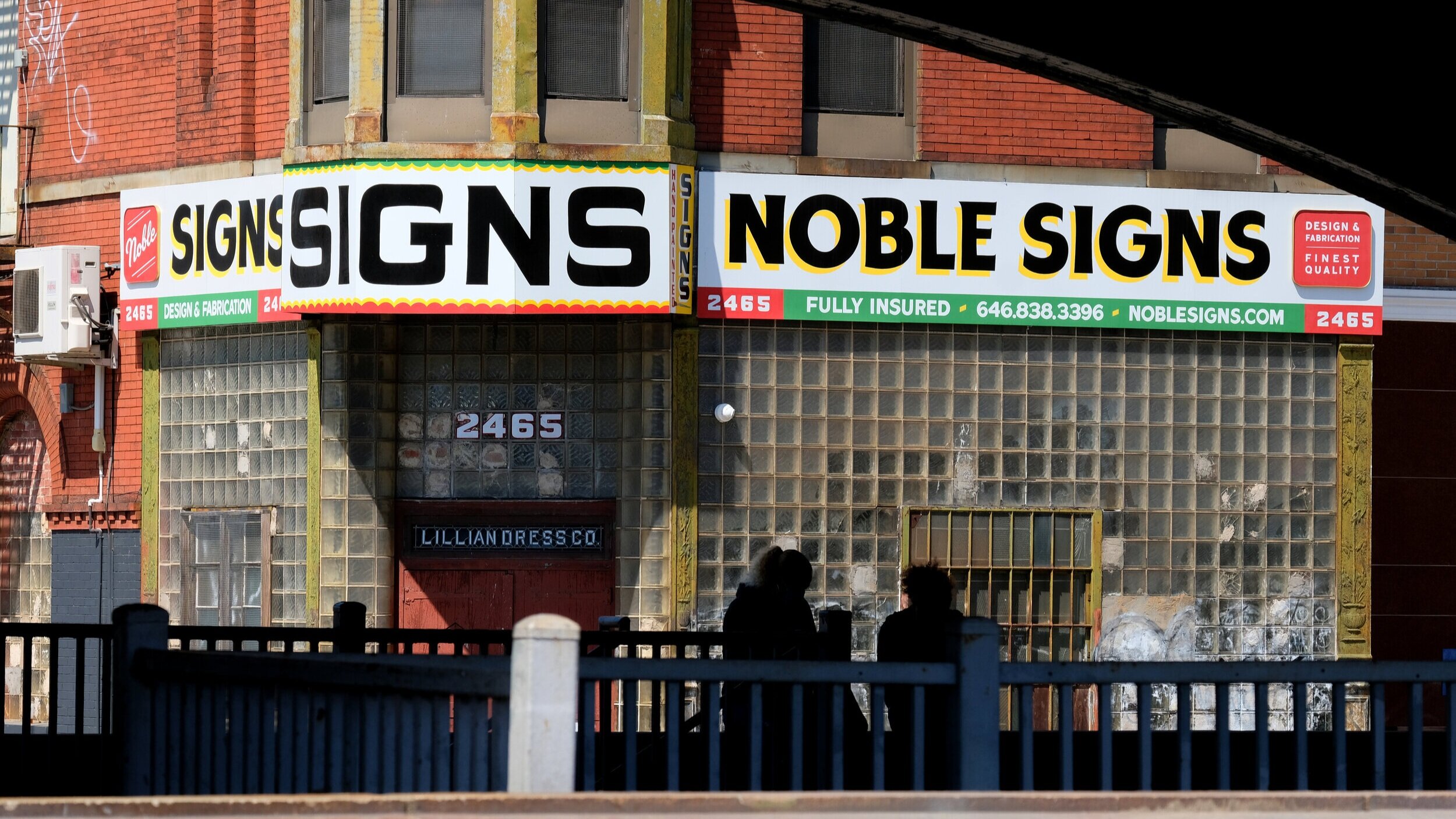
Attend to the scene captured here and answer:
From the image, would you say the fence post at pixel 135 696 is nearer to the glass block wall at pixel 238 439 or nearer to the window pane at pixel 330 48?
the glass block wall at pixel 238 439

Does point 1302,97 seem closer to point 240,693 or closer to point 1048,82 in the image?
point 1048,82

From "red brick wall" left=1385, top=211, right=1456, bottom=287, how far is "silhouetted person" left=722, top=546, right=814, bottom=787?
10.6 meters

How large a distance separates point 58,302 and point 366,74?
171 inches

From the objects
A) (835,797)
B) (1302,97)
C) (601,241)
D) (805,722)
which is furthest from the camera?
(601,241)

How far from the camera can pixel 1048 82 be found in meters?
19.5

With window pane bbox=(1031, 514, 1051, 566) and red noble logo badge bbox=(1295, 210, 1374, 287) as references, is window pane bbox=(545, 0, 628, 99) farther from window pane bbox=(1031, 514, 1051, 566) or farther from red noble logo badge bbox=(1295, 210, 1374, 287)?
red noble logo badge bbox=(1295, 210, 1374, 287)

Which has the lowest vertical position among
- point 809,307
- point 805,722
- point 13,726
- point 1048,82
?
point 13,726

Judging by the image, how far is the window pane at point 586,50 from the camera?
18297mm

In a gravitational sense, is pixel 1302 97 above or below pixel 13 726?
above

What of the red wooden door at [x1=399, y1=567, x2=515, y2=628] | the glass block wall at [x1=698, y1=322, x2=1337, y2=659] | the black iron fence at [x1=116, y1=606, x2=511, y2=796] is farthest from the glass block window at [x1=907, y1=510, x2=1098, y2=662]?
the black iron fence at [x1=116, y1=606, x2=511, y2=796]

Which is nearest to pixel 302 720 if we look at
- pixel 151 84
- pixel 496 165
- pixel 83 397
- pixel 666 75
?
pixel 496 165

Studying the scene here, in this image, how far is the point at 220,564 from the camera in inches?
771

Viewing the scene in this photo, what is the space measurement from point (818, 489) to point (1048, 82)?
462 centimetres

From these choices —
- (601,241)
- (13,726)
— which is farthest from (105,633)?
(13,726)
